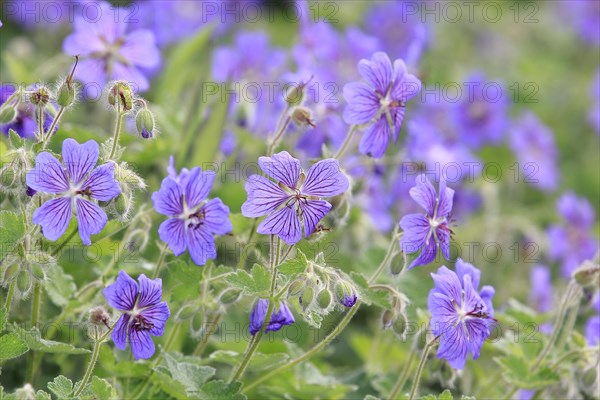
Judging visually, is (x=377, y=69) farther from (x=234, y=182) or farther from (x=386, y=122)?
(x=234, y=182)

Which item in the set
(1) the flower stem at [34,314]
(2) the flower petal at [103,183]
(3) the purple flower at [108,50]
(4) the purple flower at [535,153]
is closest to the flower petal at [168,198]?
(2) the flower petal at [103,183]

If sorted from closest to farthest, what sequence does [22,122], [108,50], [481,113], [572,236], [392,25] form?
[22,122] → [108,50] → [572,236] → [481,113] → [392,25]

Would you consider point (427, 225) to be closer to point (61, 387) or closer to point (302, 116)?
point (302, 116)

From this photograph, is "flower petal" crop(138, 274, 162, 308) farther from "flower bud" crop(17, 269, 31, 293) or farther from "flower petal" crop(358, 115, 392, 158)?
"flower petal" crop(358, 115, 392, 158)

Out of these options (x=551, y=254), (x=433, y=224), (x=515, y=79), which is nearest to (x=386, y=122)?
(x=433, y=224)

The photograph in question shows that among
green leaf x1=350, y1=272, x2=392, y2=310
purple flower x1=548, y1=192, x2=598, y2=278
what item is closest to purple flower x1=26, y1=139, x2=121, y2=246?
green leaf x1=350, y1=272, x2=392, y2=310

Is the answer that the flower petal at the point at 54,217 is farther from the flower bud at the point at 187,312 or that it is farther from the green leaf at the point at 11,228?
the flower bud at the point at 187,312

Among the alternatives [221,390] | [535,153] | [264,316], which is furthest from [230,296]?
[535,153]
